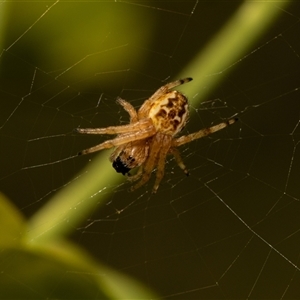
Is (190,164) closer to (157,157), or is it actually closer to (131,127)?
(157,157)

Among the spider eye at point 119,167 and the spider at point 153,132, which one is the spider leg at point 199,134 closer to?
the spider at point 153,132

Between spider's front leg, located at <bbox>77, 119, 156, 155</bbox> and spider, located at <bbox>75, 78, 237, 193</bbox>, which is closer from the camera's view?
spider, located at <bbox>75, 78, 237, 193</bbox>

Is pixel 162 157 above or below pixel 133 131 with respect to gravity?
below

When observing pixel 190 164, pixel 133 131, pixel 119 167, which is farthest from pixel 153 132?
pixel 119 167

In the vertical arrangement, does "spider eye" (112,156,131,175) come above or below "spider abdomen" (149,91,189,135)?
below

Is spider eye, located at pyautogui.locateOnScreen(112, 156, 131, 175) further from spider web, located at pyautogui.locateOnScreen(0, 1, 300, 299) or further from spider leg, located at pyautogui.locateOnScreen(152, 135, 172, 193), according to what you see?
spider leg, located at pyautogui.locateOnScreen(152, 135, 172, 193)

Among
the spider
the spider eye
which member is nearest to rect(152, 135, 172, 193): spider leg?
the spider

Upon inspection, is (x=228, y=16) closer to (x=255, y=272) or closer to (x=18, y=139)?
(x=18, y=139)
